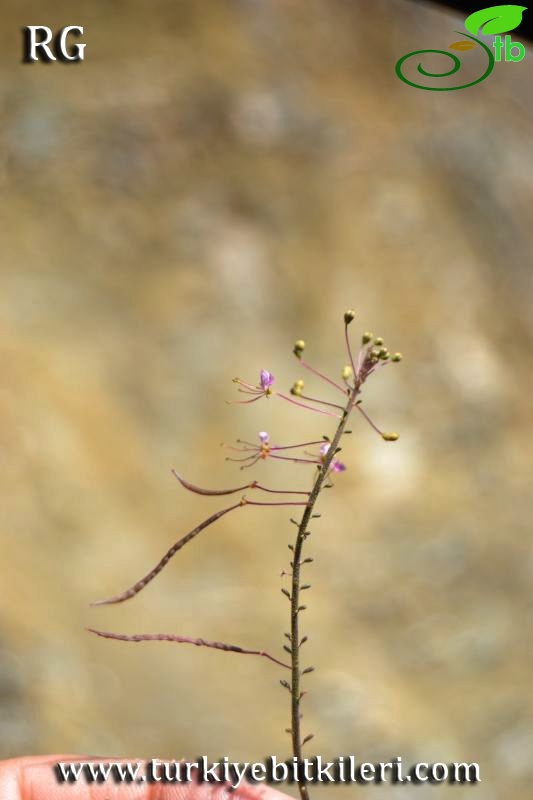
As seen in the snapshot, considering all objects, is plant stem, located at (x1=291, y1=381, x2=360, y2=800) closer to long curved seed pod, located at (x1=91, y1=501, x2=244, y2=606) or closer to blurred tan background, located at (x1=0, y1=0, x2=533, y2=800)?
long curved seed pod, located at (x1=91, y1=501, x2=244, y2=606)

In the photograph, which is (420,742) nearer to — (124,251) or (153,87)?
(124,251)

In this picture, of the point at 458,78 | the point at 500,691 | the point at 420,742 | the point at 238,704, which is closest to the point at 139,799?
the point at 238,704

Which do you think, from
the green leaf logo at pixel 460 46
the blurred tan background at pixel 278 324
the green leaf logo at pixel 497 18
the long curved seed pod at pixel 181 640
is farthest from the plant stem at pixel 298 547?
the green leaf logo at pixel 460 46

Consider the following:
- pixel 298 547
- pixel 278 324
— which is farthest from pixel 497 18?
pixel 298 547

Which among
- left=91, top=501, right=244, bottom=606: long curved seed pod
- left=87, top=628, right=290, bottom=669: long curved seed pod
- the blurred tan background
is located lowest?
left=87, top=628, right=290, bottom=669: long curved seed pod

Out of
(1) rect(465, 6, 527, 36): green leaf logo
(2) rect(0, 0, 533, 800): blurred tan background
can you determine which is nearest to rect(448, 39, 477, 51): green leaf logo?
(2) rect(0, 0, 533, 800): blurred tan background

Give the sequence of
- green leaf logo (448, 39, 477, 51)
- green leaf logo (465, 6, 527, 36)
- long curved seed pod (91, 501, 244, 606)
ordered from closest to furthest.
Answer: long curved seed pod (91, 501, 244, 606)
green leaf logo (465, 6, 527, 36)
green leaf logo (448, 39, 477, 51)

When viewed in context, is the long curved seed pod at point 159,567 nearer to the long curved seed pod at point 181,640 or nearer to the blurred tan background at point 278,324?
the long curved seed pod at point 181,640
